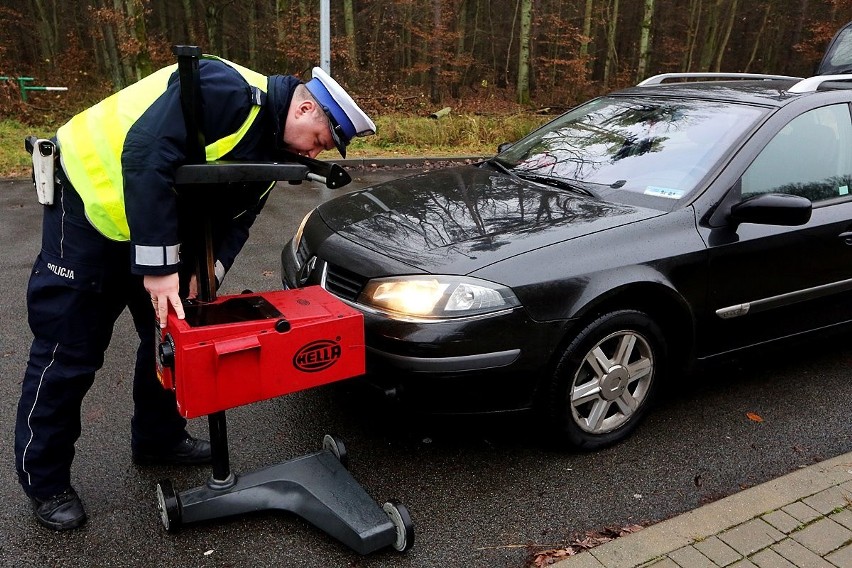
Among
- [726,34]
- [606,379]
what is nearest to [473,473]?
[606,379]

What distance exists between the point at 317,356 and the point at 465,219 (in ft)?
3.89

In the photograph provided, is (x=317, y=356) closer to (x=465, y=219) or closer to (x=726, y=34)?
(x=465, y=219)

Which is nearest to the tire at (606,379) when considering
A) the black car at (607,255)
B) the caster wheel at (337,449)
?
the black car at (607,255)

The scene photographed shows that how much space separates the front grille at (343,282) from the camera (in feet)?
9.85

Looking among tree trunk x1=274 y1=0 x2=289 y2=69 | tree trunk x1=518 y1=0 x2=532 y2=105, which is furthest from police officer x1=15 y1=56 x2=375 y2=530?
A: tree trunk x1=274 y1=0 x2=289 y2=69

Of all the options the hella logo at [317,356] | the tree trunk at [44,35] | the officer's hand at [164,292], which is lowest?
the hella logo at [317,356]

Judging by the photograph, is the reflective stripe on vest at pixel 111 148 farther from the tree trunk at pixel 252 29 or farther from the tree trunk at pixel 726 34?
the tree trunk at pixel 726 34

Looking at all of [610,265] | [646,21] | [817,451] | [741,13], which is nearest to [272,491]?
[610,265]

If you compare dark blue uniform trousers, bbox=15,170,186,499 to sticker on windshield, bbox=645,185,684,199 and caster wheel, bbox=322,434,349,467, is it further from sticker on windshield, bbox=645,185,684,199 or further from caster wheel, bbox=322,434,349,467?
sticker on windshield, bbox=645,185,684,199

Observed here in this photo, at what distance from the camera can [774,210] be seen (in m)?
3.19

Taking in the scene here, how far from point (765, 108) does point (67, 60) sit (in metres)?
22.7

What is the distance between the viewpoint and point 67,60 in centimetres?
2161

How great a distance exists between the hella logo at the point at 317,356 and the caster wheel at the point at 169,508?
729mm

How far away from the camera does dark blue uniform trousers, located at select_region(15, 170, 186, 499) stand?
240cm
